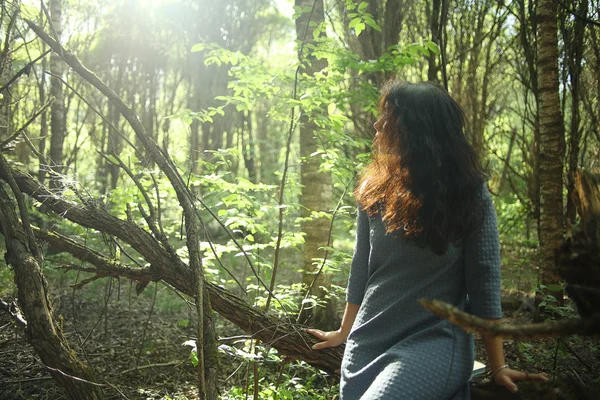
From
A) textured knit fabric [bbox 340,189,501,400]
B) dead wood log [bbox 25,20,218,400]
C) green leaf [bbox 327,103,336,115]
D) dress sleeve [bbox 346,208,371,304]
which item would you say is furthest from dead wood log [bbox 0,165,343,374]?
green leaf [bbox 327,103,336,115]

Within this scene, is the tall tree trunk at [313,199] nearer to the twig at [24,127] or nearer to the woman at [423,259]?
the twig at [24,127]

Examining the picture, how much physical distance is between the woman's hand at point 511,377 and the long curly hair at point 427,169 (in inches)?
17.8

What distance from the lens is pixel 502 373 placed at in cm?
153

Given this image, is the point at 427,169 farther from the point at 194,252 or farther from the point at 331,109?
the point at 331,109

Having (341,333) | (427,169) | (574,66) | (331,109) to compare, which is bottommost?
(341,333)

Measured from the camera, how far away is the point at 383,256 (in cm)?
185

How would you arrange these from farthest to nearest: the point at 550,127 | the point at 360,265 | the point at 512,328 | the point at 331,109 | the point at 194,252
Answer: the point at 550,127, the point at 331,109, the point at 194,252, the point at 360,265, the point at 512,328

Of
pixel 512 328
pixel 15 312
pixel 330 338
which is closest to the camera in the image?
pixel 512 328

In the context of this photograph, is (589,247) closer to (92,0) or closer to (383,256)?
(383,256)

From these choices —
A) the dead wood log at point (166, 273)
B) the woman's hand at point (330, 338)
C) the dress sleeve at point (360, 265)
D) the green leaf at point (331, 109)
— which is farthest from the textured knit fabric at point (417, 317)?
the green leaf at point (331, 109)

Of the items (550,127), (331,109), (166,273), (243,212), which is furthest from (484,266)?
(550,127)

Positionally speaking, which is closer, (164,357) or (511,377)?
(511,377)

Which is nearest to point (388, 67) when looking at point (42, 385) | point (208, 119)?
point (208, 119)

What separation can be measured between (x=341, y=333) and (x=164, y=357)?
320 cm
